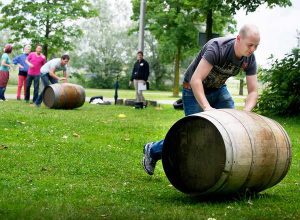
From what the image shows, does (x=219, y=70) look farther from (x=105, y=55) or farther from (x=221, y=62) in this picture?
(x=105, y=55)

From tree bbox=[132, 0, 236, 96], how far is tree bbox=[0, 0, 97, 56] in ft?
14.2

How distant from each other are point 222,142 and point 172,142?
2.24ft

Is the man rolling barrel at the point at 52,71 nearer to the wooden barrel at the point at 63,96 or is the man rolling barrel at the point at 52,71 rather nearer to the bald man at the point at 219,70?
the wooden barrel at the point at 63,96

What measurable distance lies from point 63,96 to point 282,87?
6.68 m

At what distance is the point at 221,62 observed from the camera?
21.1 ft

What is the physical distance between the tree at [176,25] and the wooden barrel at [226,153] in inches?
1273

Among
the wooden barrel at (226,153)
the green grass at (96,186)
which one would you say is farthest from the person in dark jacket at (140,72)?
the wooden barrel at (226,153)

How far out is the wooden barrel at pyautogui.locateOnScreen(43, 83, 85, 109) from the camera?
19.0 m

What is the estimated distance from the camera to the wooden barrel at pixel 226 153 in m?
5.81

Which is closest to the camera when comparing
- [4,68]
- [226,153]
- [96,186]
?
[226,153]

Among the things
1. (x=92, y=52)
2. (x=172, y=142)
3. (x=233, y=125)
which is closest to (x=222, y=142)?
(x=233, y=125)

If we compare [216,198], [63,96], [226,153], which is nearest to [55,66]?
[63,96]

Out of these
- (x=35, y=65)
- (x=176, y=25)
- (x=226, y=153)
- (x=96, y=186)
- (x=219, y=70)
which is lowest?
(x=96, y=186)

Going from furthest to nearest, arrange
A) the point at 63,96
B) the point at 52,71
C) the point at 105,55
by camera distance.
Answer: the point at 105,55 → the point at 52,71 → the point at 63,96
